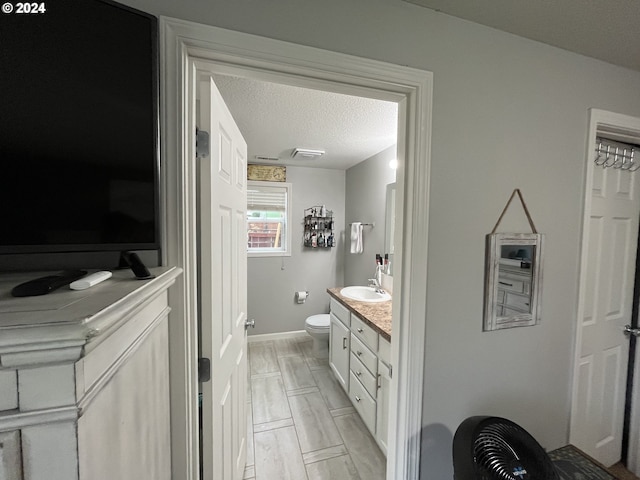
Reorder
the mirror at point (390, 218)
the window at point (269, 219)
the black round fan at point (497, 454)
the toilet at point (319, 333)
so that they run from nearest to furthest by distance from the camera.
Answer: the black round fan at point (497, 454) → the mirror at point (390, 218) → the toilet at point (319, 333) → the window at point (269, 219)

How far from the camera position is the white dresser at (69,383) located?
27 cm

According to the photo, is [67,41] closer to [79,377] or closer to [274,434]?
[79,377]

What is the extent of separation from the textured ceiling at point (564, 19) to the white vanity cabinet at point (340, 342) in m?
1.92

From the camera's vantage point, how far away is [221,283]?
1.00 m

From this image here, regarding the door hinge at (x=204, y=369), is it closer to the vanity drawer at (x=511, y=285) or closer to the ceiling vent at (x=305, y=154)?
the vanity drawer at (x=511, y=285)

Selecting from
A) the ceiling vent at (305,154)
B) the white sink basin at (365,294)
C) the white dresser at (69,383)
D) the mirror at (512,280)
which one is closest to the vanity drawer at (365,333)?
the white sink basin at (365,294)

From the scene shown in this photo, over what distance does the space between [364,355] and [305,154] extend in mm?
2087

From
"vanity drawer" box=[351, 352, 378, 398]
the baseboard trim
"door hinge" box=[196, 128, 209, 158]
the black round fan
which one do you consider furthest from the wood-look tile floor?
"door hinge" box=[196, 128, 209, 158]

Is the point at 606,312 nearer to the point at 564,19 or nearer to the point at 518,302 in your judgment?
the point at 518,302

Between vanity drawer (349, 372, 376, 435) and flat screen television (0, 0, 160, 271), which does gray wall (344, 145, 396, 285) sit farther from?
flat screen television (0, 0, 160, 271)

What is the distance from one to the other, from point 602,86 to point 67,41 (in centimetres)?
203

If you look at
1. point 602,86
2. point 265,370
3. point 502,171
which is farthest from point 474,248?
point 265,370

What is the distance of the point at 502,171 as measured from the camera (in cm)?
106

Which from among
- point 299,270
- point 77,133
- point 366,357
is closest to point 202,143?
point 77,133
